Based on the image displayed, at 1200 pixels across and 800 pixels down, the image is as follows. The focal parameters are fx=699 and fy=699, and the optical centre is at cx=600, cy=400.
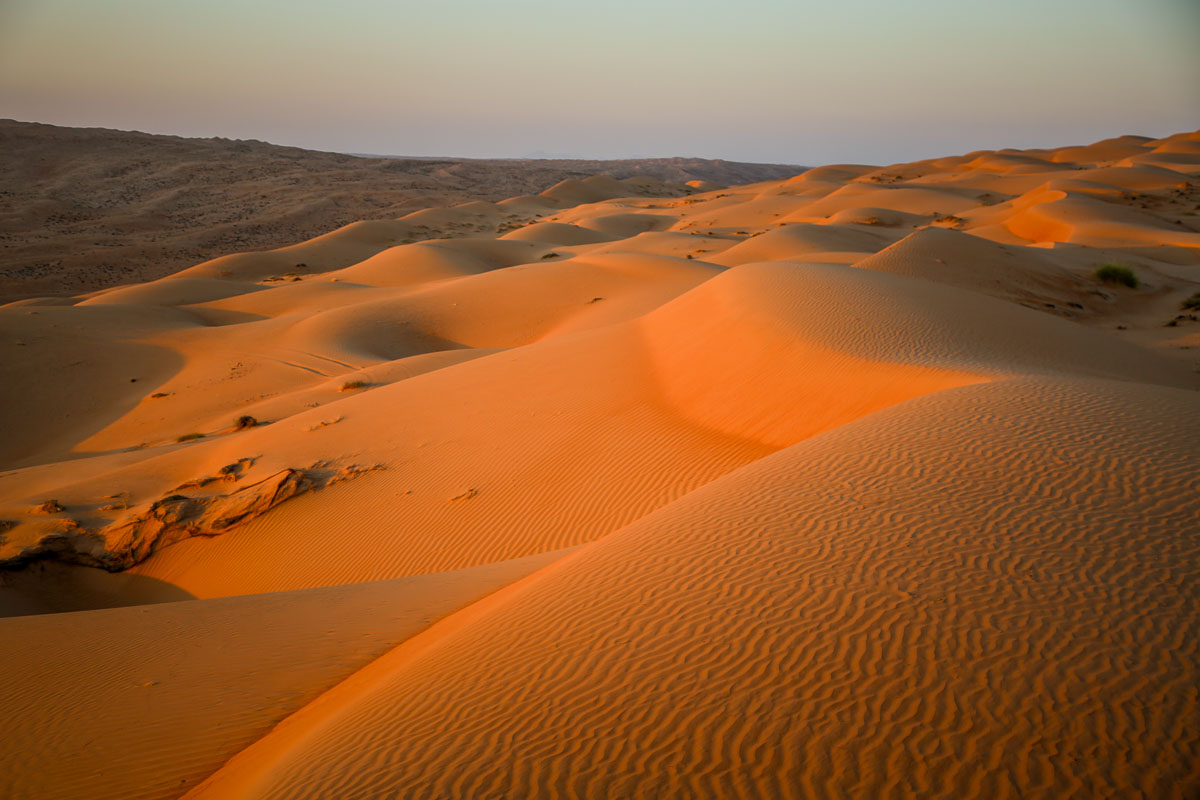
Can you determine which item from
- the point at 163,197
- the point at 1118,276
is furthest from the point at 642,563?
the point at 163,197

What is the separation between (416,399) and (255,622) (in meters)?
7.03

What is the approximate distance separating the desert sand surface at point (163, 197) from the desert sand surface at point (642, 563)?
75.6 feet

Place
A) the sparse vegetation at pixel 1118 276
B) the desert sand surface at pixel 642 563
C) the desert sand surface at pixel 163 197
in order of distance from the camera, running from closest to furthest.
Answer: the desert sand surface at pixel 642 563 → the sparse vegetation at pixel 1118 276 → the desert sand surface at pixel 163 197

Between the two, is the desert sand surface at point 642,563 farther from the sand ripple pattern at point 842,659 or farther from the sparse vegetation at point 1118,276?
the sparse vegetation at point 1118,276

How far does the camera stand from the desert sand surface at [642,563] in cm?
292

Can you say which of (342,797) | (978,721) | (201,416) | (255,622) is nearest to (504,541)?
(255,622)

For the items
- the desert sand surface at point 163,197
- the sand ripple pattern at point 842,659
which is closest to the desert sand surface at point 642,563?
the sand ripple pattern at point 842,659

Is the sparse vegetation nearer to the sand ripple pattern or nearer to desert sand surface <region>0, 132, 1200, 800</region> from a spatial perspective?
desert sand surface <region>0, 132, 1200, 800</region>

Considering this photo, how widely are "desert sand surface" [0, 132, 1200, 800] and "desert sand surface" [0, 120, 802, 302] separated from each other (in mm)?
23049

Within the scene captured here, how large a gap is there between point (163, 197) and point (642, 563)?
60613mm

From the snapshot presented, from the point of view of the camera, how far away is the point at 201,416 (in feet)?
52.8

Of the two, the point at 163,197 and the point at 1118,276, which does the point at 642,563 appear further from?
the point at 163,197

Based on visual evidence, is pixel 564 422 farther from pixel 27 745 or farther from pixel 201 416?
pixel 201 416

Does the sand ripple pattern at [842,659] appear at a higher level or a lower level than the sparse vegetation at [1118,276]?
lower
